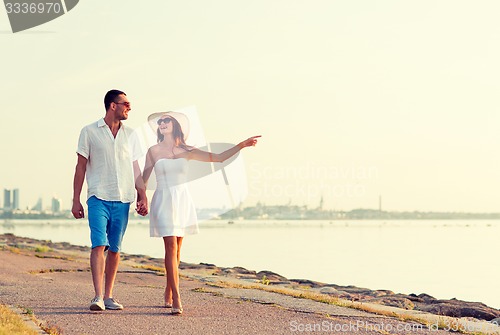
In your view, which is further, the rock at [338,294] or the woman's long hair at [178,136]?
the rock at [338,294]

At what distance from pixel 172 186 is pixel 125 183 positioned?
0.56 m

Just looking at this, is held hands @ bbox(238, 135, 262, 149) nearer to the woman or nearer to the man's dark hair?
the woman

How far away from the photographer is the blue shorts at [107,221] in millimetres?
9727

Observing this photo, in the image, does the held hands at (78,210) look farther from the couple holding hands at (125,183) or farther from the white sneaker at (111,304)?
the white sneaker at (111,304)

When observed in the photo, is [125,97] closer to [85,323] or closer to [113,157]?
[113,157]

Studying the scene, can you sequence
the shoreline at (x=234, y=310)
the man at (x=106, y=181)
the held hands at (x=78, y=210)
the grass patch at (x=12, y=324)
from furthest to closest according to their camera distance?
the man at (x=106, y=181) < the held hands at (x=78, y=210) < the shoreline at (x=234, y=310) < the grass patch at (x=12, y=324)

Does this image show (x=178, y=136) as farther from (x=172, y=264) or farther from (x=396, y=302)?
(x=396, y=302)

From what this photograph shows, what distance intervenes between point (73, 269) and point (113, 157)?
30.1ft

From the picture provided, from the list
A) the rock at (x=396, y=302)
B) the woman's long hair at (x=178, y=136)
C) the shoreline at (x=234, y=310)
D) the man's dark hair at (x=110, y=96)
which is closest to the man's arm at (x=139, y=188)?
the woman's long hair at (x=178, y=136)

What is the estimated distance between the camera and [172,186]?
9969mm

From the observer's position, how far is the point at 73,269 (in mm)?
18469

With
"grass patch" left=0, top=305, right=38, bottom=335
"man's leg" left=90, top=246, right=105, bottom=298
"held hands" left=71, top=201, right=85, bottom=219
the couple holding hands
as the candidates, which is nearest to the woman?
the couple holding hands

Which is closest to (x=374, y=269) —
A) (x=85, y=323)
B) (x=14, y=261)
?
(x=14, y=261)

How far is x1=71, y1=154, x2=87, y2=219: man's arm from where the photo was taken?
9672 mm
